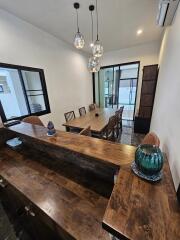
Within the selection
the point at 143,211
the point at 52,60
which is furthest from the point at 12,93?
the point at 143,211

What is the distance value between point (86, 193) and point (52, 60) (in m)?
3.65

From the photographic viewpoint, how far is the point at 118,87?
18.1 ft

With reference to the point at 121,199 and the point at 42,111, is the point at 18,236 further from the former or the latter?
the point at 42,111

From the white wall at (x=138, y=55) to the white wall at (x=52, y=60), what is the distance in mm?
1273

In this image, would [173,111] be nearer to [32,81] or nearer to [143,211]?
[143,211]

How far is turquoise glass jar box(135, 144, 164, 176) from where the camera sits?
2.18ft

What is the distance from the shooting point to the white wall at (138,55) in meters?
4.18

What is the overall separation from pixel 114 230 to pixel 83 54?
5.52m

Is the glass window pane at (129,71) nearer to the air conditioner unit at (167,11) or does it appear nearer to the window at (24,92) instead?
the air conditioner unit at (167,11)

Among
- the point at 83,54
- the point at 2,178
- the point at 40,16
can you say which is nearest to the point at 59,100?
the point at 40,16

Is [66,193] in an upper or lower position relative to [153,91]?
lower

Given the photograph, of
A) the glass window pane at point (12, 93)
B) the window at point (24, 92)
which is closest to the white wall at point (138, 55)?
the window at point (24, 92)

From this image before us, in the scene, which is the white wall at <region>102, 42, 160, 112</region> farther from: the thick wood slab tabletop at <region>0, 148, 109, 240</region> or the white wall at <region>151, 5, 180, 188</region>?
the thick wood slab tabletop at <region>0, 148, 109, 240</region>

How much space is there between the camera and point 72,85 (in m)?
4.35
